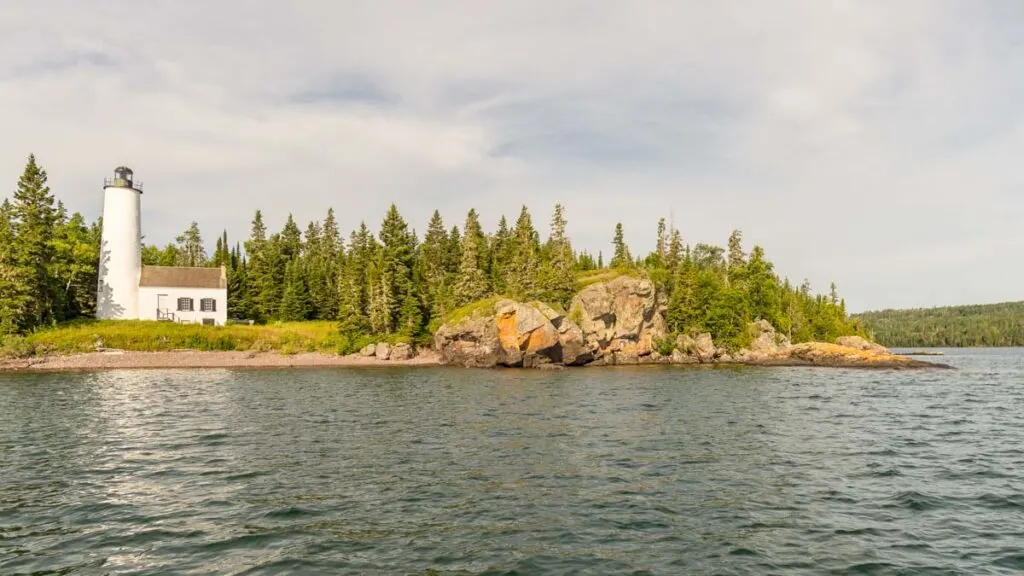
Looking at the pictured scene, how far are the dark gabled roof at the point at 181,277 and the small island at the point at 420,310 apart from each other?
5.33 metres

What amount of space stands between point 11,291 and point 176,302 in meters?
18.7

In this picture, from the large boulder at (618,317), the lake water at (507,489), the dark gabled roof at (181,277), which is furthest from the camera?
the large boulder at (618,317)

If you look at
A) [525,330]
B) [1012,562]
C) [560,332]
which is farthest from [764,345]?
[1012,562]

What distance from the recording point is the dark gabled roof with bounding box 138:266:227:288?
8644 centimetres

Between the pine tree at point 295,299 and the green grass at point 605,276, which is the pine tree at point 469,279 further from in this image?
the pine tree at point 295,299

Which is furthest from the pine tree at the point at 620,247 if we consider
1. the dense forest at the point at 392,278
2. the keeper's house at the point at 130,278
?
the keeper's house at the point at 130,278

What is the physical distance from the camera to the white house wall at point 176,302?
85125mm

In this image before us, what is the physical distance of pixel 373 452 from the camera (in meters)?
22.3

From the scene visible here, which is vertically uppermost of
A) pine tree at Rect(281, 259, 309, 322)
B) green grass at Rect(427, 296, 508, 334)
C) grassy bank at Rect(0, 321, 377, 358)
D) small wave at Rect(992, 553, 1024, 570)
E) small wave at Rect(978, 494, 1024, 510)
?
pine tree at Rect(281, 259, 309, 322)

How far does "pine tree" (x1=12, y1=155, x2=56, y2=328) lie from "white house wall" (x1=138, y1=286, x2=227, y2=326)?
10569mm

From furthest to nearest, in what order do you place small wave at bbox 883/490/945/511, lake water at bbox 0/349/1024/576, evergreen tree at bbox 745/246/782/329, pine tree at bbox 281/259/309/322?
1. evergreen tree at bbox 745/246/782/329
2. pine tree at bbox 281/259/309/322
3. small wave at bbox 883/490/945/511
4. lake water at bbox 0/349/1024/576

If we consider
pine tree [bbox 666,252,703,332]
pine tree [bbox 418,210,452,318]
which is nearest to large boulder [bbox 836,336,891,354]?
pine tree [bbox 666,252,703,332]

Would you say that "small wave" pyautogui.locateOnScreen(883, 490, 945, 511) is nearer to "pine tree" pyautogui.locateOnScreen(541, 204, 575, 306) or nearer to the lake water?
the lake water

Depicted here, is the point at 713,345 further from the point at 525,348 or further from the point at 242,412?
the point at 242,412
